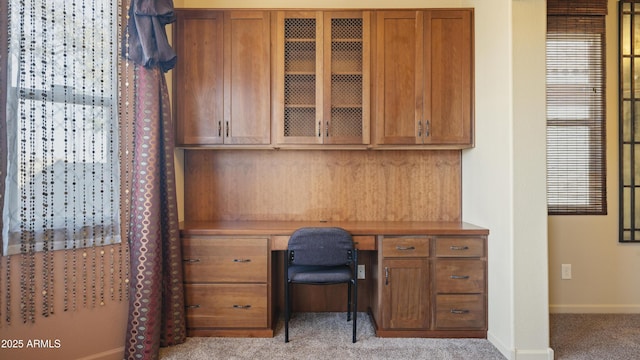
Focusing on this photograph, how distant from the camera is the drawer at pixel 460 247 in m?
2.23

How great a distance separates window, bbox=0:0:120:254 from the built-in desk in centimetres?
61

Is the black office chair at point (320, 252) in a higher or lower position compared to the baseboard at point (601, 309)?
higher

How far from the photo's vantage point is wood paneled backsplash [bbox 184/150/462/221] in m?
2.72

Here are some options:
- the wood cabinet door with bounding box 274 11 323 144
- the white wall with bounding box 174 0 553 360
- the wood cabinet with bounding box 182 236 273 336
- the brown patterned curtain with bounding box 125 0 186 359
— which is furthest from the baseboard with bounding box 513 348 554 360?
the brown patterned curtain with bounding box 125 0 186 359

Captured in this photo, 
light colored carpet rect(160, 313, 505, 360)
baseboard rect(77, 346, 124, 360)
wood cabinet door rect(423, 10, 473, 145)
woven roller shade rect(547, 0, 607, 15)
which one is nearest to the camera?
baseboard rect(77, 346, 124, 360)

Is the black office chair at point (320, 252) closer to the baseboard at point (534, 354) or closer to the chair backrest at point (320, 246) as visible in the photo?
the chair backrest at point (320, 246)

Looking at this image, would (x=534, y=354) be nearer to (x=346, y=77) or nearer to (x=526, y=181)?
(x=526, y=181)

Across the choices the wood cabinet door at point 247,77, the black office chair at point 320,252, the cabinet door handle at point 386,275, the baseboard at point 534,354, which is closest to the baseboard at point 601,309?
the baseboard at point 534,354

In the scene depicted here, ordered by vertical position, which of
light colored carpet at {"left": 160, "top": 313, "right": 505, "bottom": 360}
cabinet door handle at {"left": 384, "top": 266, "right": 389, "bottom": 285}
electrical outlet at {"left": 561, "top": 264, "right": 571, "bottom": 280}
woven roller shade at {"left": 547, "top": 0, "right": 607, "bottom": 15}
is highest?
woven roller shade at {"left": 547, "top": 0, "right": 607, "bottom": 15}

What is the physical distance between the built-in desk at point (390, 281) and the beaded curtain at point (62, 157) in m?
0.48

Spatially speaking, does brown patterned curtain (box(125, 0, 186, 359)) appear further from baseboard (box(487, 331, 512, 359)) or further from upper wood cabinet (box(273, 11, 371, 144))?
baseboard (box(487, 331, 512, 359))

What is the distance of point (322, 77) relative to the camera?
242 cm

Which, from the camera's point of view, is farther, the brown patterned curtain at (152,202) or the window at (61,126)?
the brown patterned curtain at (152,202)

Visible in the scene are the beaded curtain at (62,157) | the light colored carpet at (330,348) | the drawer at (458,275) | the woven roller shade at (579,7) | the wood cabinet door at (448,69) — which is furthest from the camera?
the woven roller shade at (579,7)
